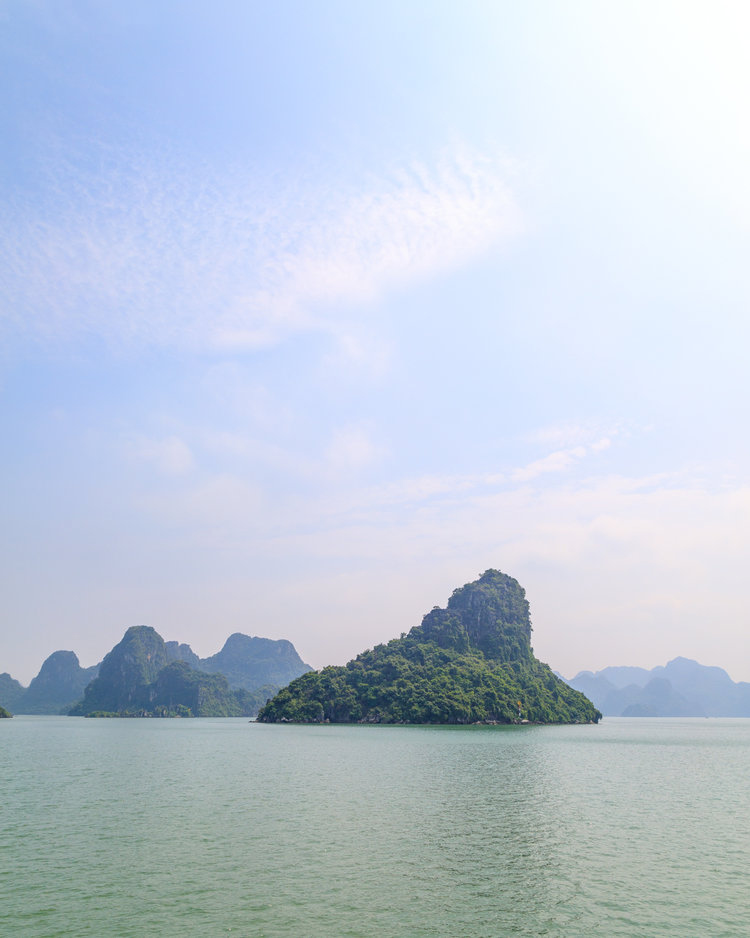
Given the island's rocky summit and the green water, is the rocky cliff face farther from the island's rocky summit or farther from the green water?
the green water

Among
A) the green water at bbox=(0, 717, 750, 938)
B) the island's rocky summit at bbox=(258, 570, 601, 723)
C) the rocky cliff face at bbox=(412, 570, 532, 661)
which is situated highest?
the rocky cliff face at bbox=(412, 570, 532, 661)

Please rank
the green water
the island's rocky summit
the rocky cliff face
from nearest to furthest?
the green water, the island's rocky summit, the rocky cliff face

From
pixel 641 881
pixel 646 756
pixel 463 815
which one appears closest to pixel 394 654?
pixel 646 756

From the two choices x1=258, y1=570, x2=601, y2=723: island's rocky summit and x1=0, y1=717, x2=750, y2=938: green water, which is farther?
x1=258, y1=570, x2=601, y2=723: island's rocky summit

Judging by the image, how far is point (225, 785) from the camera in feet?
153

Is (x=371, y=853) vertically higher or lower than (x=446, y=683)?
lower

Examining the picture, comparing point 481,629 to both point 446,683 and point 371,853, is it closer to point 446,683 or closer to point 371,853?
point 446,683

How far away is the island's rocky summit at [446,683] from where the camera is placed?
142375 millimetres

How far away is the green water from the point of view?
779 inches

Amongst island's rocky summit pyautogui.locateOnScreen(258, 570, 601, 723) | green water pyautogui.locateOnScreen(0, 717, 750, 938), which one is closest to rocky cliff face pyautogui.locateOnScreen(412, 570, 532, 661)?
island's rocky summit pyautogui.locateOnScreen(258, 570, 601, 723)

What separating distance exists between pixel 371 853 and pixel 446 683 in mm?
126335

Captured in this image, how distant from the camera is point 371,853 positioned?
27141 millimetres

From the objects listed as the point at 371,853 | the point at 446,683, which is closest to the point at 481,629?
the point at 446,683

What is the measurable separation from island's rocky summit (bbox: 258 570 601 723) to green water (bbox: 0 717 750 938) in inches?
3547
